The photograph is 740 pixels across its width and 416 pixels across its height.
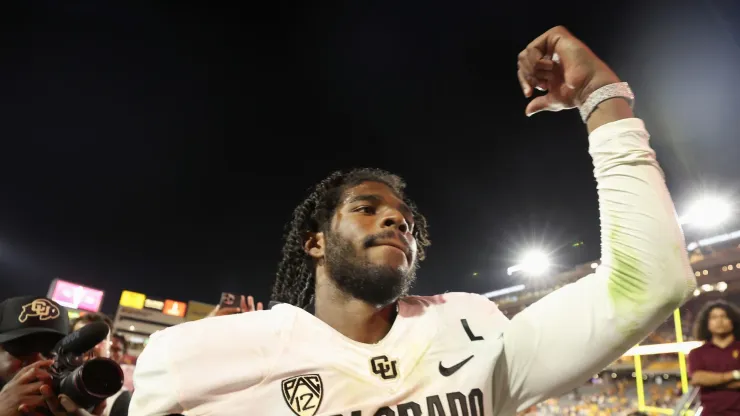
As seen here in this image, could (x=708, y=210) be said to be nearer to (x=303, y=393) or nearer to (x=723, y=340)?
(x=723, y=340)

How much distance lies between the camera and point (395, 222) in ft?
6.25

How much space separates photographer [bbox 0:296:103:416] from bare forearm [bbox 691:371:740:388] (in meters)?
4.26

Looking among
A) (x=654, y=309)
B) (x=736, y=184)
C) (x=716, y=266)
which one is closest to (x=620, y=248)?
(x=654, y=309)

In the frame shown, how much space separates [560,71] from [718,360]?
3738mm

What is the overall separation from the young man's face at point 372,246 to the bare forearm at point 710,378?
3.28 metres

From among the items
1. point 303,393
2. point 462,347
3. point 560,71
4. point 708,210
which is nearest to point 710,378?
point 462,347

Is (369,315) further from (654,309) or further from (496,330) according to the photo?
(654,309)

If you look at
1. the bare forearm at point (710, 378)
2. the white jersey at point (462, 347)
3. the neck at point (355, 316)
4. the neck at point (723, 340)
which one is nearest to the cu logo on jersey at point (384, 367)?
the white jersey at point (462, 347)

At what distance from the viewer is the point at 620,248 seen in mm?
1271

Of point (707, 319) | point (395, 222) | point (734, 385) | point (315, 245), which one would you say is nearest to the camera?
point (395, 222)

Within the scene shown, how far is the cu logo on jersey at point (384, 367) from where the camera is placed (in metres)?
1.55

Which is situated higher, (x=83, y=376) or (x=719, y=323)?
(x=719, y=323)

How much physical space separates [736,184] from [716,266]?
5446mm

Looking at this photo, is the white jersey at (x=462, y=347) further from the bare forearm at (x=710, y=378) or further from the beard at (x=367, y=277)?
the bare forearm at (x=710, y=378)
